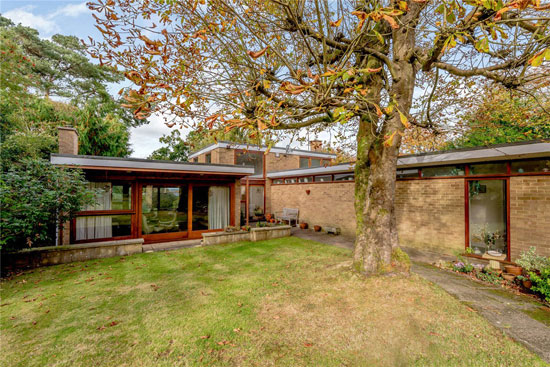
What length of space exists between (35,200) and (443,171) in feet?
38.1

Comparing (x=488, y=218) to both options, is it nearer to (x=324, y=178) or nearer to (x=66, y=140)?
(x=324, y=178)

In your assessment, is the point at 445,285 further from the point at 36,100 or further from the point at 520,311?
the point at 36,100

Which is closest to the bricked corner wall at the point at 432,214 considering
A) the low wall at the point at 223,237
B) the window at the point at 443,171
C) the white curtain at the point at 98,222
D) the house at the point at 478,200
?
the house at the point at 478,200

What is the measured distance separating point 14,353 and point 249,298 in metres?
3.11

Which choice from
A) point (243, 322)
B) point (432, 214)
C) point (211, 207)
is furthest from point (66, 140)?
point (432, 214)

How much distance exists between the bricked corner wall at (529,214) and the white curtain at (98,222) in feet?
40.4

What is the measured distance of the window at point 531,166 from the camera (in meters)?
5.52

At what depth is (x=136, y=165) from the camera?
791cm

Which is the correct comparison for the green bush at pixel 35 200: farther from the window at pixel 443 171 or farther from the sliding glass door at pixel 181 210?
the window at pixel 443 171

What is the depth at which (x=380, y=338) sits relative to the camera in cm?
303

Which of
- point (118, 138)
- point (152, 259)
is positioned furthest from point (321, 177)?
point (118, 138)

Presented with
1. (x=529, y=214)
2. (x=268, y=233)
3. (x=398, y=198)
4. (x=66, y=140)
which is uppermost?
(x=66, y=140)

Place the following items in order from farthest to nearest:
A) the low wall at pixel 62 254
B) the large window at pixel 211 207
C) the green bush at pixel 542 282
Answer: the large window at pixel 211 207 < the low wall at pixel 62 254 < the green bush at pixel 542 282

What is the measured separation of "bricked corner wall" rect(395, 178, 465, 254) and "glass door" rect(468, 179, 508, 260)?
0.26 m
